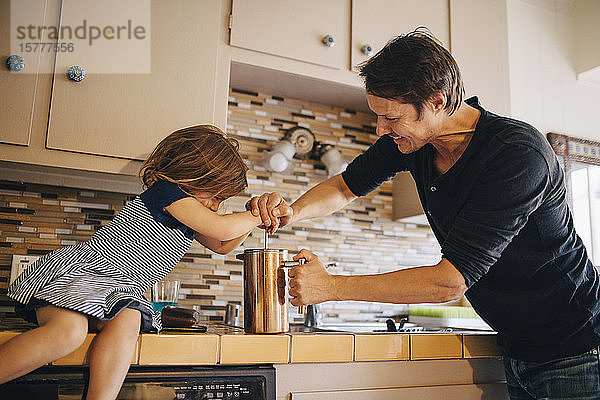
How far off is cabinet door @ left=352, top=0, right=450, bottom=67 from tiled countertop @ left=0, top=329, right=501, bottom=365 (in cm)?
106

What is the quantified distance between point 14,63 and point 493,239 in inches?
53.9

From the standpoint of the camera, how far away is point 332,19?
6.51ft

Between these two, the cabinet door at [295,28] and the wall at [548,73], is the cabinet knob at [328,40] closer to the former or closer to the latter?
the cabinet door at [295,28]

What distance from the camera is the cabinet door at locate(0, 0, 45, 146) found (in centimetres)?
154

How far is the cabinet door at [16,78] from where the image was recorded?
5.05ft

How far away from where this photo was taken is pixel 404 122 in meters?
1.24

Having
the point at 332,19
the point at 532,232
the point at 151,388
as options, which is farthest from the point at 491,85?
the point at 151,388

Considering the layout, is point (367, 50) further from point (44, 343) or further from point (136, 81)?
point (44, 343)

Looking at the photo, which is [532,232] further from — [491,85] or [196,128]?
[491,85]

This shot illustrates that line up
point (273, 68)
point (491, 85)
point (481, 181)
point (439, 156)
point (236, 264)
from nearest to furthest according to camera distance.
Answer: point (481, 181)
point (439, 156)
point (273, 68)
point (236, 264)
point (491, 85)

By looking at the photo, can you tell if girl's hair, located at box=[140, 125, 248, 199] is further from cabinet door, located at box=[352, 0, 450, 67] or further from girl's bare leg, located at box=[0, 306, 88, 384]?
cabinet door, located at box=[352, 0, 450, 67]

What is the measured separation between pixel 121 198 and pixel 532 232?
1386 mm

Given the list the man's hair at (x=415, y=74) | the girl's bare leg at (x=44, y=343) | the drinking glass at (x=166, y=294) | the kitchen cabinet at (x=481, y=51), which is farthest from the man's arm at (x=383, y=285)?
the kitchen cabinet at (x=481, y=51)

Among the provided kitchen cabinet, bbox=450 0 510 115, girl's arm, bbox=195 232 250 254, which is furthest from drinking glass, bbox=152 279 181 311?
kitchen cabinet, bbox=450 0 510 115
